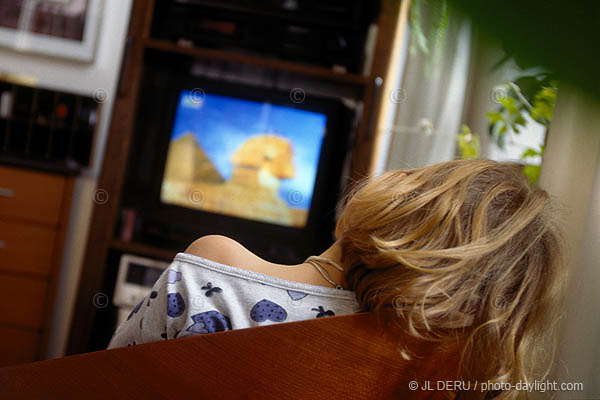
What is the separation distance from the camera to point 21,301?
2262 millimetres

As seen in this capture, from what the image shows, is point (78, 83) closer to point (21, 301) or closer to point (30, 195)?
point (30, 195)

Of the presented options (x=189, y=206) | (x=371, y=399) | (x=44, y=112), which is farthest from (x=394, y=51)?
(x=371, y=399)

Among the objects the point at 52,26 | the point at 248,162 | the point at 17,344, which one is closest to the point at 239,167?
the point at 248,162

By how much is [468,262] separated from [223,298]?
0.27 metres

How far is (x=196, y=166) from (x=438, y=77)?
1.01 metres

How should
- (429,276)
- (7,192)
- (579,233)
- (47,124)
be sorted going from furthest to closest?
1. (47,124)
2. (7,192)
3. (579,233)
4. (429,276)

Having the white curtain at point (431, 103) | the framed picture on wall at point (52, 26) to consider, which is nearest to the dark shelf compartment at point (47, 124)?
the framed picture on wall at point (52, 26)

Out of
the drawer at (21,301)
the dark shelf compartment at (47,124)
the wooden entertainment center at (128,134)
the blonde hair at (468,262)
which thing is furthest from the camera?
the dark shelf compartment at (47,124)

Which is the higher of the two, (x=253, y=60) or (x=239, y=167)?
(x=253, y=60)

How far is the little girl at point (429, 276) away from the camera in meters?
0.60

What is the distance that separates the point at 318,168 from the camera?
2309 mm

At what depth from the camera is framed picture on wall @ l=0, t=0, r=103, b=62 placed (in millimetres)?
2688

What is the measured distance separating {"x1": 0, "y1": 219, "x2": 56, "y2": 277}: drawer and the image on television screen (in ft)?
1.66

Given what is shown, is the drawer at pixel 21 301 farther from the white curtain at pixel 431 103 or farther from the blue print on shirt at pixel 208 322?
the blue print on shirt at pixel 208 322
